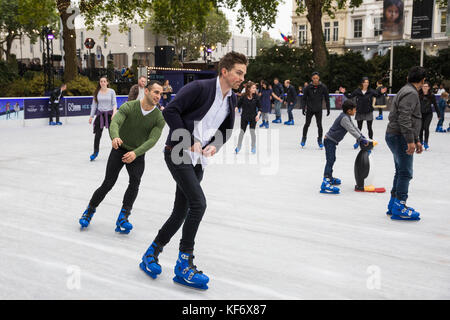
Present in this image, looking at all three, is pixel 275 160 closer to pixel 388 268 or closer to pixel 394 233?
pixel 394 233

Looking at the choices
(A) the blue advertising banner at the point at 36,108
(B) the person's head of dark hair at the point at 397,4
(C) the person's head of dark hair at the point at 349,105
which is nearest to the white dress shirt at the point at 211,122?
(C) the person's head of dark hair at the point at 349,105

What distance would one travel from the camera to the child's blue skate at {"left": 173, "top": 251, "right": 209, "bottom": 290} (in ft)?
11.8

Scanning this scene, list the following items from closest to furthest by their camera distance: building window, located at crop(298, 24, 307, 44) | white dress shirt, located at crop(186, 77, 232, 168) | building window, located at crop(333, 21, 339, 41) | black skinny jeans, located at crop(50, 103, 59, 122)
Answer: white dress shirt, located at crop(186, 77, 232, 168), black skinny jeans, located at crop(50, 103, 59, 122), building window, located at crop(333, 21, 339, 41), building window, located at crop(298, 24, 307, 44)

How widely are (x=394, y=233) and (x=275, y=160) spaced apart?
5269mm

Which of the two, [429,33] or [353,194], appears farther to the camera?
[429,33]

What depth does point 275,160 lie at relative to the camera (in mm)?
10320

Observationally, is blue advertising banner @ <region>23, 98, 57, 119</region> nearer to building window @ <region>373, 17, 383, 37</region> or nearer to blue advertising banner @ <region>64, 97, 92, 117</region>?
blue advertising banner @ <region>64, 97, 92, 117</region>

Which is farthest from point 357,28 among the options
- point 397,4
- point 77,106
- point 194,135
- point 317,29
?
point 194,135

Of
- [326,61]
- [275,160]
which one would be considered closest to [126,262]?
[275,160]

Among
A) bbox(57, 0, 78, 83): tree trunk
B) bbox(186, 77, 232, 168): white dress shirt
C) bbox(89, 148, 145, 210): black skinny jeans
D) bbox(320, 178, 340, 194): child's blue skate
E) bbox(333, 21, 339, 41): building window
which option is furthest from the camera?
bbox(333, 21, 339, 41): building window

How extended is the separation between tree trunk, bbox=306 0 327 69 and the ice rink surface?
72.7 ft

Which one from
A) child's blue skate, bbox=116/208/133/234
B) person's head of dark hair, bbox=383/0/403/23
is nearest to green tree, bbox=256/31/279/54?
person's head of dark hair, bbox=383/0/403/23

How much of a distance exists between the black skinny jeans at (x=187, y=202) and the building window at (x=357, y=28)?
62.1 metres
